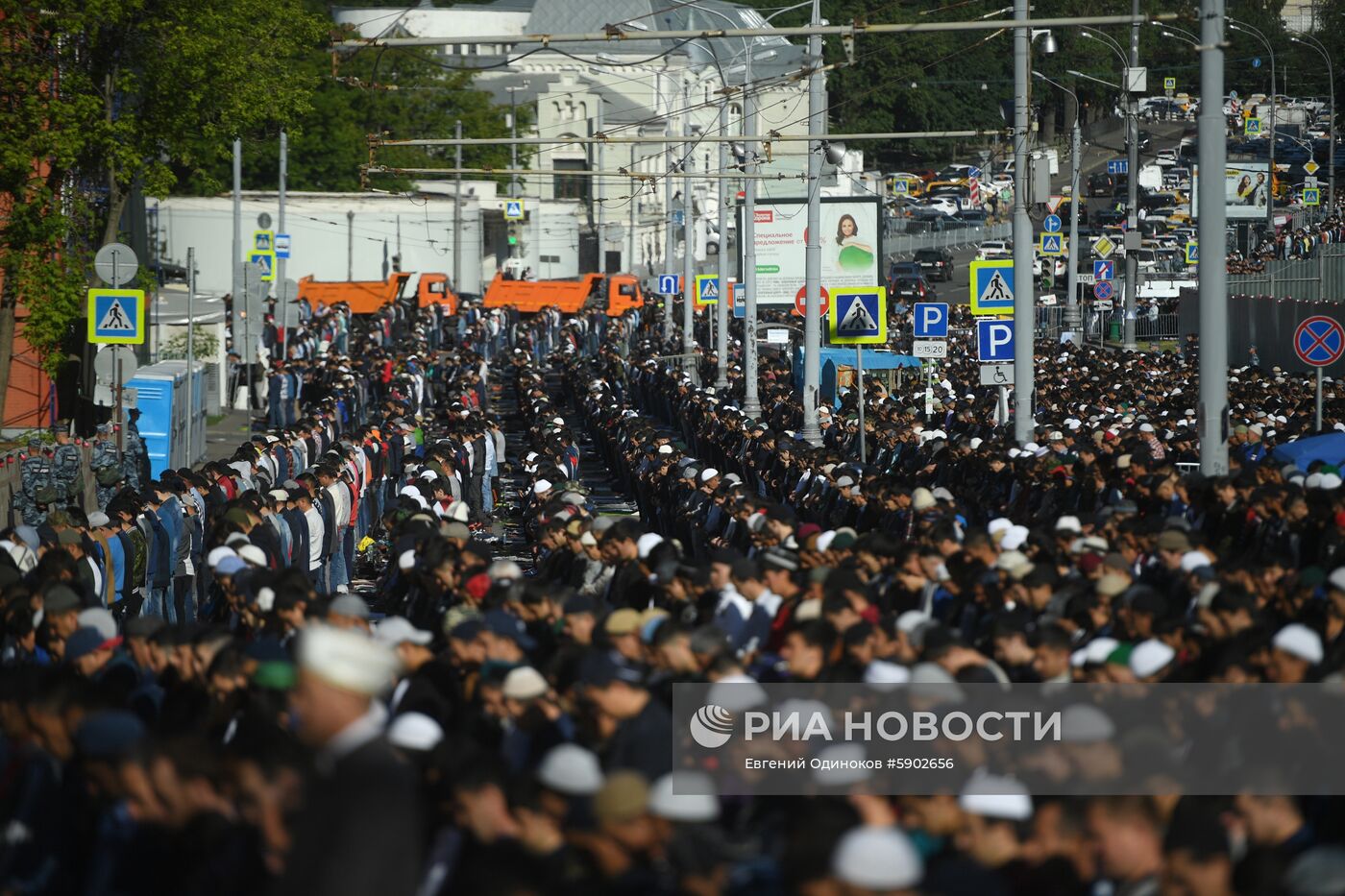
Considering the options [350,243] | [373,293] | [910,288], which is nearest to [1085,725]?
[373,293]

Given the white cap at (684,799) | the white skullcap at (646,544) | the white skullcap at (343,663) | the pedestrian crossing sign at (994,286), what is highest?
the pedestrian crossing sign at (994,286)

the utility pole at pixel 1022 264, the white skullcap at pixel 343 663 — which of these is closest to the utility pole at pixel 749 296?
the utility pole at pixel 1022 264

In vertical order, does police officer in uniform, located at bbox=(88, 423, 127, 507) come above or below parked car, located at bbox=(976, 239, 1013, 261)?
below

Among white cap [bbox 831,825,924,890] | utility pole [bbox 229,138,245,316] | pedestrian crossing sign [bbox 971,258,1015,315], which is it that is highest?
utility pole [bbox 229,138,245,316]

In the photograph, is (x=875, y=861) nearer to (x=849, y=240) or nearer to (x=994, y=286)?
(x=994, y=286)

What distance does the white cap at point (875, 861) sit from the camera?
16.6 feet

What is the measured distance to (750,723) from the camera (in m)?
7.20

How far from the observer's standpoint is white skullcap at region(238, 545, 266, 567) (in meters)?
13.3

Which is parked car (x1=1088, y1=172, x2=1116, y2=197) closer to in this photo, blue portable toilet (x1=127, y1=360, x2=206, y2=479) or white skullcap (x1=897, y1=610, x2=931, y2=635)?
blue portable toilet (x1=127, y1=360, x2=206, y2=479)

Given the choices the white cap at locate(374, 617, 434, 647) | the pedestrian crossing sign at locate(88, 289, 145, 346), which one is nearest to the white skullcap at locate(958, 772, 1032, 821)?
the white cap at locate(374, 617, 434, 647)

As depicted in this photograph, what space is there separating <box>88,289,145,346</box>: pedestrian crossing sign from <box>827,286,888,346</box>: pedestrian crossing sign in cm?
767

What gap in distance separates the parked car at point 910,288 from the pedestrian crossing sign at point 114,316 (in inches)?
1805

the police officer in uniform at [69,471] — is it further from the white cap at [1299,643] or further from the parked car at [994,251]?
the parked car at [994,251]

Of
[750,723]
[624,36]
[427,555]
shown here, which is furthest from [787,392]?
[750,723]
